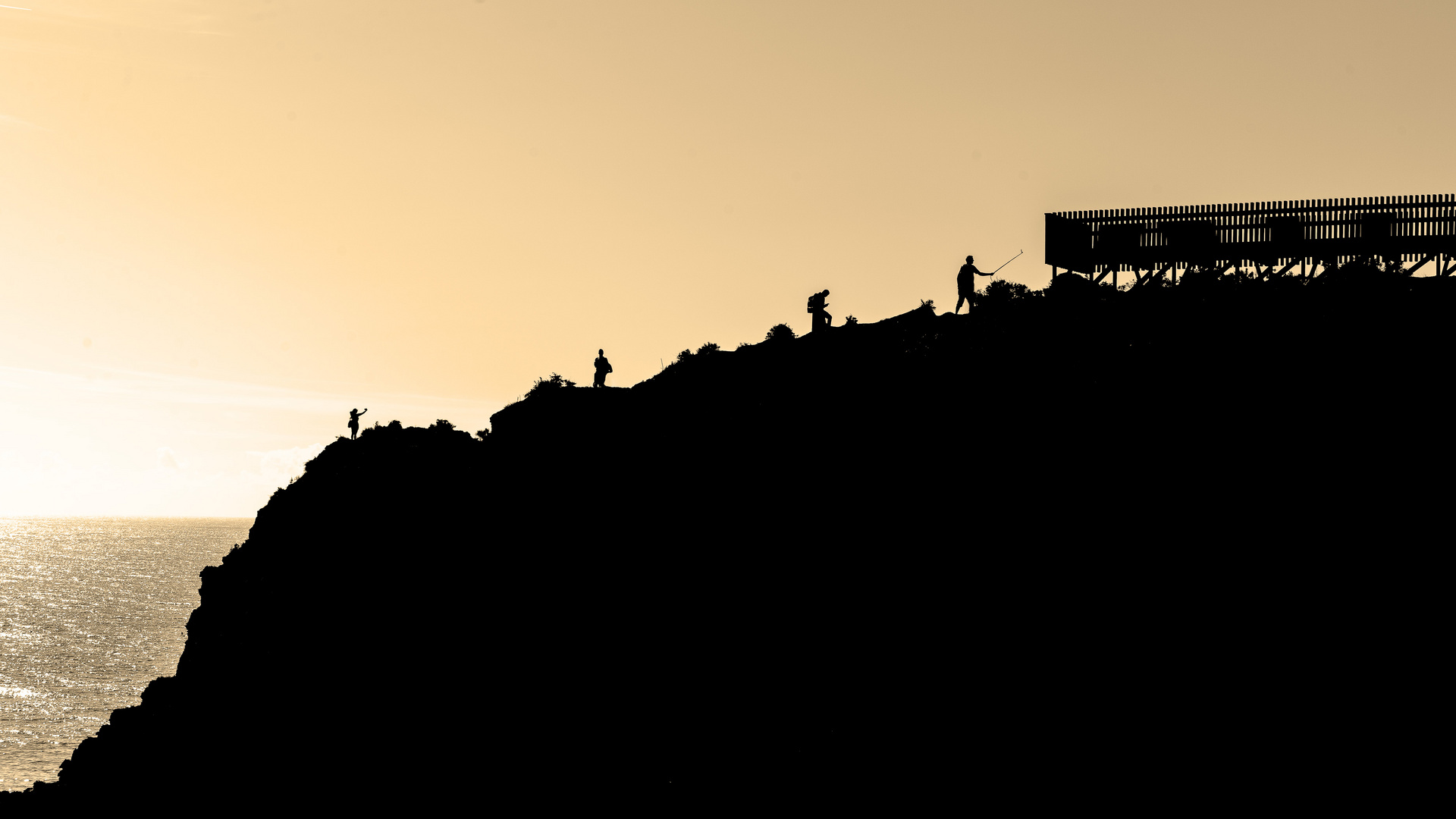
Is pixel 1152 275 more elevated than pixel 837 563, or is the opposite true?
pixel 1152 275

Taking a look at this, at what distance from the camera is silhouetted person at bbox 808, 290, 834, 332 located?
34469 mm

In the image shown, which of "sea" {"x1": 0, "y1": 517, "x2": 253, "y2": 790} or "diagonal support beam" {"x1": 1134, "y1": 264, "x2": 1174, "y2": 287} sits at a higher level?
"diagonal support beam" {"x1": 1134, "y1": 264, "x2": 1174, "y2": 287}

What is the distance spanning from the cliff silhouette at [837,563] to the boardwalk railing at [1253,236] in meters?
1.16

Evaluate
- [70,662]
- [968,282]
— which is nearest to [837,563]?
[968,282]

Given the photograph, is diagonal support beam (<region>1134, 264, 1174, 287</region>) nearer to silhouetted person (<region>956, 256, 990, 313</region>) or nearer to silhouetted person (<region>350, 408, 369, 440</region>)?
silhouetted person (<region>956, 256, 990, 313</region>)

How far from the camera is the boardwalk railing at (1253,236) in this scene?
29531 millimetres

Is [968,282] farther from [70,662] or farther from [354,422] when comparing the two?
[70,662]

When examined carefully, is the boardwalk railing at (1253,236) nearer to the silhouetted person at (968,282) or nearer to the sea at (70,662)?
the silhouetted person at (968,282)

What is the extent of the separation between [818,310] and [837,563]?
1052cm

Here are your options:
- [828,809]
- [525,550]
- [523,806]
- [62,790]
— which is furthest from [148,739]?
[828,809]

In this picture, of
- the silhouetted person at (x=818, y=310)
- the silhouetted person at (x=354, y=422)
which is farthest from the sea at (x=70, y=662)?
the silhouetted person at (x=818, y=310)

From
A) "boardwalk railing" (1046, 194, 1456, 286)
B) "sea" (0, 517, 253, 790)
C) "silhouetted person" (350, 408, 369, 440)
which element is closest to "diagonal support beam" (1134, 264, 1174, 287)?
"boardwalk railing" (1046, 194, 1456, 286)

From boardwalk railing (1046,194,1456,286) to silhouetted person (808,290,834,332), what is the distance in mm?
7142

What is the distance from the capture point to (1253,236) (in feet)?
101
